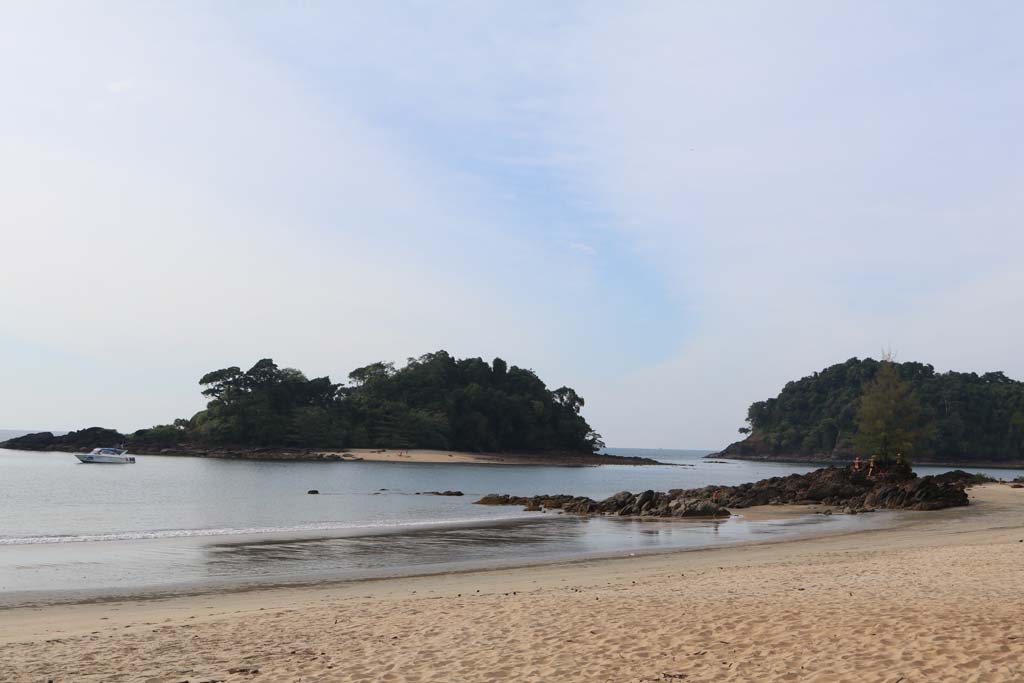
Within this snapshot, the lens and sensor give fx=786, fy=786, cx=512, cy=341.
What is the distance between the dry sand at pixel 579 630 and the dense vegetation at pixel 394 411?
125 m

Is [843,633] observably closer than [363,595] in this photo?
Yes

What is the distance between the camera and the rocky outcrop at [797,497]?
40.2m

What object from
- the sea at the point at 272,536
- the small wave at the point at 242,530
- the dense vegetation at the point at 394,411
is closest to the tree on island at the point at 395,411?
the dense vegetation at the point at 394,411

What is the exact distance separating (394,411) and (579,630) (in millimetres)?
139004

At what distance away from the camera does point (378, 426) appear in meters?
148

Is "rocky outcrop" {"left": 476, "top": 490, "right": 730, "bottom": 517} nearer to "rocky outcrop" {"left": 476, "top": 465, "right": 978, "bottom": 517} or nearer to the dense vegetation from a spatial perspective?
"rocky outcrop" {"left": 476, "top": 465, "right": 978, "bottom": 517}

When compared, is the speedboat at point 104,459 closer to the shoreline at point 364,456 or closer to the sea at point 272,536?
the shoreline at point 364,456

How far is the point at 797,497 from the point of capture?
47.4 meters

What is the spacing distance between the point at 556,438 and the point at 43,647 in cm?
15550

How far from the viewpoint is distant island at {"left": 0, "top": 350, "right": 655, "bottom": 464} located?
13462 centimetres

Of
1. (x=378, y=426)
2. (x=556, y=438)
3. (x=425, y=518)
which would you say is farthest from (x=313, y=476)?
(x=556, y=438)

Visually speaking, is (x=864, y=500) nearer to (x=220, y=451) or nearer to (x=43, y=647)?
(x=43, y=647)

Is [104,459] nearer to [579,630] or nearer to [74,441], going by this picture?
[74,441]

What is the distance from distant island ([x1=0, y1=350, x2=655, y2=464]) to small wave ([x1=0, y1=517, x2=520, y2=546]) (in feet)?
302
